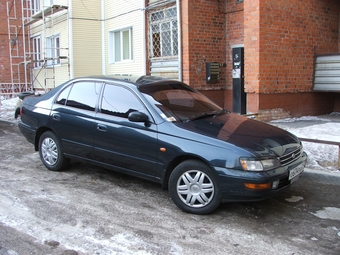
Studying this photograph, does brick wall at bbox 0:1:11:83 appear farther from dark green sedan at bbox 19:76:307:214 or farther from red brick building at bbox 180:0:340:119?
dark green sedan at bbox 19:76:307:214

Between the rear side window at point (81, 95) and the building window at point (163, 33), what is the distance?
Answer: 6.21m

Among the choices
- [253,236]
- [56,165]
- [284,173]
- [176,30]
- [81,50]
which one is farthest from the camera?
[81,50]

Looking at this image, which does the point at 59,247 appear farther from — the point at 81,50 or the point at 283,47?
the point at 81,50

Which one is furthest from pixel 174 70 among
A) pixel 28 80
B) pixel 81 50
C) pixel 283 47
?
pixel 28 80

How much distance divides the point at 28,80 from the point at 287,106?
15224mm

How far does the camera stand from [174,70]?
1164cm

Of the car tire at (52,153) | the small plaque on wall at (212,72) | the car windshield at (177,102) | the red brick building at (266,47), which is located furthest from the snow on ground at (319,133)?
the car tire at (52,153)

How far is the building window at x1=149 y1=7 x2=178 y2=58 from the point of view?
11656 mm

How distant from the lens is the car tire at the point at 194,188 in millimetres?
4262

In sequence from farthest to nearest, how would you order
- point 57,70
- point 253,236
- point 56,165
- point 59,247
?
point 57,70, point 56,165, point 253,236, point 59,247

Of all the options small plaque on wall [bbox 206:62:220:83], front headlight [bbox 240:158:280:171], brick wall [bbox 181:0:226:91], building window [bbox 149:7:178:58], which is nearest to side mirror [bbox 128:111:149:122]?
front headlight [bbox 240:158:280:171]

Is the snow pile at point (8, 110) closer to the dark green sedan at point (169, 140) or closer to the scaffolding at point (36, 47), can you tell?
the scaffolding at point (36, 47)

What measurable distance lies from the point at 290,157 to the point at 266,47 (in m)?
5.31

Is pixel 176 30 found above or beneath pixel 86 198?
above
